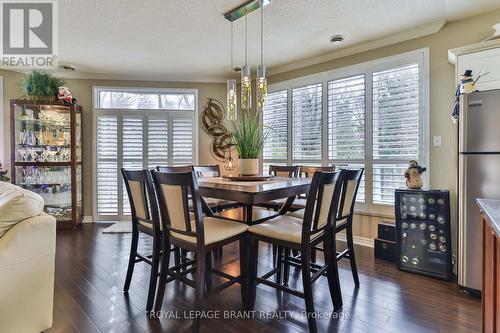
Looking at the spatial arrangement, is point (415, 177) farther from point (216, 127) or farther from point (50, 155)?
point (50, 155)

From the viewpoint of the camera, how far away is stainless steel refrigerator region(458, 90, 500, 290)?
1.98m

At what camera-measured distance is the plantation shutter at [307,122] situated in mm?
3791

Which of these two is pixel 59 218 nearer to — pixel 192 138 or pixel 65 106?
pixel 65 106

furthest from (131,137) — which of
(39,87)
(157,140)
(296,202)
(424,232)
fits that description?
(424,232)

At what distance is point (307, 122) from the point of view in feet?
12.8

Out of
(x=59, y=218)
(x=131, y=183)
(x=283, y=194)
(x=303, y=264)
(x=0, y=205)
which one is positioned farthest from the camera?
(x=59, y=218)

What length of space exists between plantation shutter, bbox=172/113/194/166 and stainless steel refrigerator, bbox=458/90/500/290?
3.77 m

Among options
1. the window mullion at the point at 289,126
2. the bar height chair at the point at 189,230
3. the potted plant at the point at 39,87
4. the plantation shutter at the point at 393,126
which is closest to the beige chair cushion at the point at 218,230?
the bar height chair at the point at 189,230

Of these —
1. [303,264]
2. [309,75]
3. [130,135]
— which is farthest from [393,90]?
[130,135]

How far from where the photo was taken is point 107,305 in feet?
6.48

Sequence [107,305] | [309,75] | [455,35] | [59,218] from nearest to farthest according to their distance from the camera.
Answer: [107,305]
[455,35]
[309,75]
[59,218]

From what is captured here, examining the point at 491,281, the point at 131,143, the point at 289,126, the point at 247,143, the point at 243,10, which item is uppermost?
the point at 243,10

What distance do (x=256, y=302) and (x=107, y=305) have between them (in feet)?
3.65

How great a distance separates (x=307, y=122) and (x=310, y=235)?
2495mm
